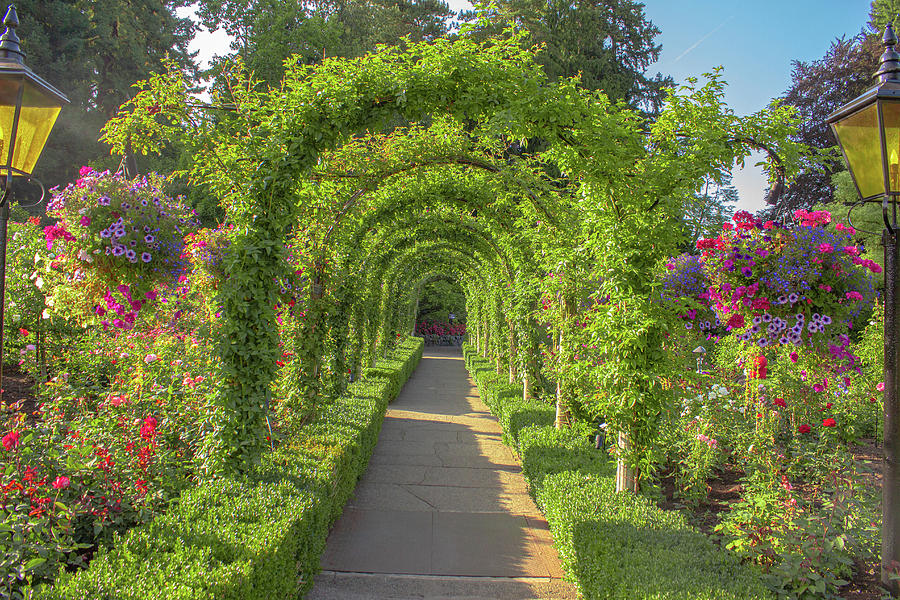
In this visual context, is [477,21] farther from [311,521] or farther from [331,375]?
[331,375]

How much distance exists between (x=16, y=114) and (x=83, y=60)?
772 inches

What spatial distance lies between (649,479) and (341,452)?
7.68ft

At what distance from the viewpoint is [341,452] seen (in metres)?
4.52

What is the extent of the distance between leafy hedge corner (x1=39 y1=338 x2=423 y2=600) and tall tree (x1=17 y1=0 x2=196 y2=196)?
17423mm

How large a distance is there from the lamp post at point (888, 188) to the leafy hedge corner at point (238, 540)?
2.83 metres

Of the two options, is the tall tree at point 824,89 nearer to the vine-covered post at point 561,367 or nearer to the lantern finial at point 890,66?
the vine-covered post at point 561,367

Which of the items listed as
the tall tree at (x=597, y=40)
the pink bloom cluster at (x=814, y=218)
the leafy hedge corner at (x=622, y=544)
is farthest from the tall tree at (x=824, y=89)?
the leafy hedge corner at (x=622, y=544)

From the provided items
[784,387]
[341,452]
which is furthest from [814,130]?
[341,452]

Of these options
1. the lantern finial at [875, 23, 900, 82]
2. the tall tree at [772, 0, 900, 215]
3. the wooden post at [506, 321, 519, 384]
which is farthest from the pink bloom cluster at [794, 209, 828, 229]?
the tall tree at [772, 0, 900, 215]

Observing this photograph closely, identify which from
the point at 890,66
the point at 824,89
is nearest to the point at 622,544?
the point at 890,66

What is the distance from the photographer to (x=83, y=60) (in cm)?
1812

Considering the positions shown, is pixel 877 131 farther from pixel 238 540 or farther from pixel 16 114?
pixel 16 114

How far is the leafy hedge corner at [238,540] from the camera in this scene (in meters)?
2.09

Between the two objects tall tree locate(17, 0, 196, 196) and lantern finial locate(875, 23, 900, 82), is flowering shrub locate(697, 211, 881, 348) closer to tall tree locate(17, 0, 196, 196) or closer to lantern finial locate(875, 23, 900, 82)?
lantern finial locate(875, 23, 900, 82)
